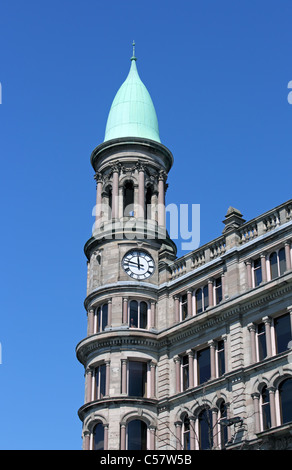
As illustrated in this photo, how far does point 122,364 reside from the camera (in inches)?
2758

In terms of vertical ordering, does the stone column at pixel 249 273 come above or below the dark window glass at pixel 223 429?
above

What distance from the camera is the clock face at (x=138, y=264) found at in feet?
245

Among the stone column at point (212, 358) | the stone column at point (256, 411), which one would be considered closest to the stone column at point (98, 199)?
the stone column at point (212, 358)

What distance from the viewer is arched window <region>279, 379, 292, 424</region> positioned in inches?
2371

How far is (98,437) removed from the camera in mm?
68875

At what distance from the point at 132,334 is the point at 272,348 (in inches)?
489

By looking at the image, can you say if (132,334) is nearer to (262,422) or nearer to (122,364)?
(122,364)

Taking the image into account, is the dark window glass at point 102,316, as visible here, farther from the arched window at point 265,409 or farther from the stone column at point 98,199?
the arched window at point 265,409

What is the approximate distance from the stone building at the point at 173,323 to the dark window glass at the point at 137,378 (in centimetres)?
9

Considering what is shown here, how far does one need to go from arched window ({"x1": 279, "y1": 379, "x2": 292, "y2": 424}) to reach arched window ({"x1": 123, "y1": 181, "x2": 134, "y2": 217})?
2320 centimetres

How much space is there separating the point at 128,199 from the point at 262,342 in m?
21.7
